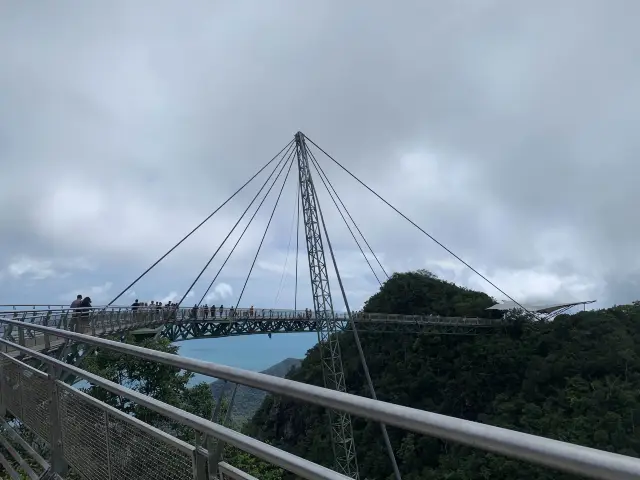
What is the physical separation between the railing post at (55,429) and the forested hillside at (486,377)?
910 inches

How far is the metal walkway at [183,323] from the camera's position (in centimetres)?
1262

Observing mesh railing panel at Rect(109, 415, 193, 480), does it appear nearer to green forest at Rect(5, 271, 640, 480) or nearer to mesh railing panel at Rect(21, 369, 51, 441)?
mesh railing panel at Rect(21, 369, 51, 441)

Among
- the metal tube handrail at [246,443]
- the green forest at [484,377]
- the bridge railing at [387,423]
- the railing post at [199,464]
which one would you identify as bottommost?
the green forest at [484,377]

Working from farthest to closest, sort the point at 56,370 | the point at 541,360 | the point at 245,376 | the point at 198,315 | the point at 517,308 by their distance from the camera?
the point at 517,308 → the point at 541,360 → the point at 198,315 → the point at 56,370 → the point at 245,376

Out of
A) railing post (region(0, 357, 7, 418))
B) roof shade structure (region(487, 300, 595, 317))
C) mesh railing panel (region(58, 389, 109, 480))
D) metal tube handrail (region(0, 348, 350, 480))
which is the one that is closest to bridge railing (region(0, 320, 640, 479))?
metal tube handrail (region(0, 348, 350, 480))

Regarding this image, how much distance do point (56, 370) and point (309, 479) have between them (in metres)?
2.63

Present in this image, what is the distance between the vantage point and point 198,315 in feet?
97.1

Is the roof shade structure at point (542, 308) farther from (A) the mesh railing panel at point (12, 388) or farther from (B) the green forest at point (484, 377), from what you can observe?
(A) the mesh railing panel at point (12, 388)

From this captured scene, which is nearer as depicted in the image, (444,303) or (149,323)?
(149,323)

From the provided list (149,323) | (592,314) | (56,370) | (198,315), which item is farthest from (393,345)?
(56,370)

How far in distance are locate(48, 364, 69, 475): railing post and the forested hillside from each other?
75.8ft

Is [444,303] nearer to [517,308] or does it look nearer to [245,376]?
[517,308]

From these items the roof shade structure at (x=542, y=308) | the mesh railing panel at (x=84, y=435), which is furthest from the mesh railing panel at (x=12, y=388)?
the roof shade structure at (x=542, y=308)

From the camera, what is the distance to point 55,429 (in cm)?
332
